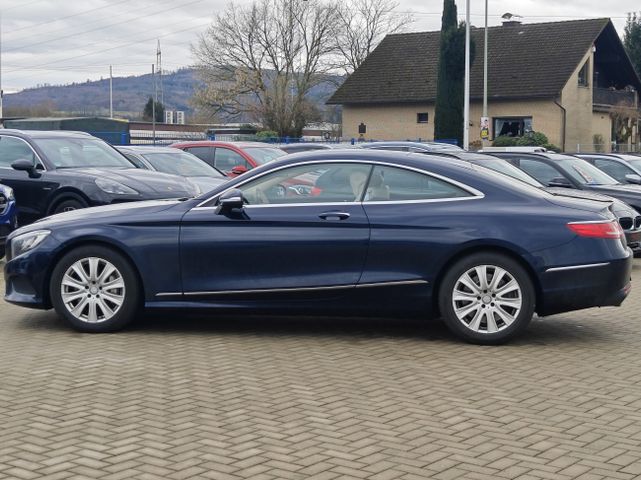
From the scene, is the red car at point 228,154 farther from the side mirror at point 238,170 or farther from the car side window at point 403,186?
the car side window at point 403,186

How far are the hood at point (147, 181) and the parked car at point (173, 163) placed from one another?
1975 mm

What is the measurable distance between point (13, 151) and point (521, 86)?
40402 mm

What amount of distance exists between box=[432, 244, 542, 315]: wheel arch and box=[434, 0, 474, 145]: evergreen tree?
140 feet

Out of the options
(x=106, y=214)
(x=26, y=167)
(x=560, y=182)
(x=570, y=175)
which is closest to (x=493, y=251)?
(x=106, y=214)

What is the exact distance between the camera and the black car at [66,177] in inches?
560

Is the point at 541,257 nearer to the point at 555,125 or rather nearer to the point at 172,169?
the point at 172,169

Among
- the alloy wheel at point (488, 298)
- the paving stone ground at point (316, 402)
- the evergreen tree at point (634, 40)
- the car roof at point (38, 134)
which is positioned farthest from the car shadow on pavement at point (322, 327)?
the evergreen tree at point (634, 40)

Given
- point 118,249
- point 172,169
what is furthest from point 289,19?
point 118,249

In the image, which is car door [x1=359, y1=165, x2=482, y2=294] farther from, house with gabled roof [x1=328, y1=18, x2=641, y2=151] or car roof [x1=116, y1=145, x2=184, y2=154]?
house with gabled roof [x1=328, y1=18, x2=641, y2=151]

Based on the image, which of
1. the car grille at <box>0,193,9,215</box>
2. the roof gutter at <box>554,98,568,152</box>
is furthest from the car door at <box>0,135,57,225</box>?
the roof gutter at <box>554,98,568,152</box>

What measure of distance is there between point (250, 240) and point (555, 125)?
148 ft

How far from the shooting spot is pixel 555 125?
5156 centimetres

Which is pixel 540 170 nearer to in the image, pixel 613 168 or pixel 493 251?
pixel 613 168

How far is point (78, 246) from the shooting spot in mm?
8820
